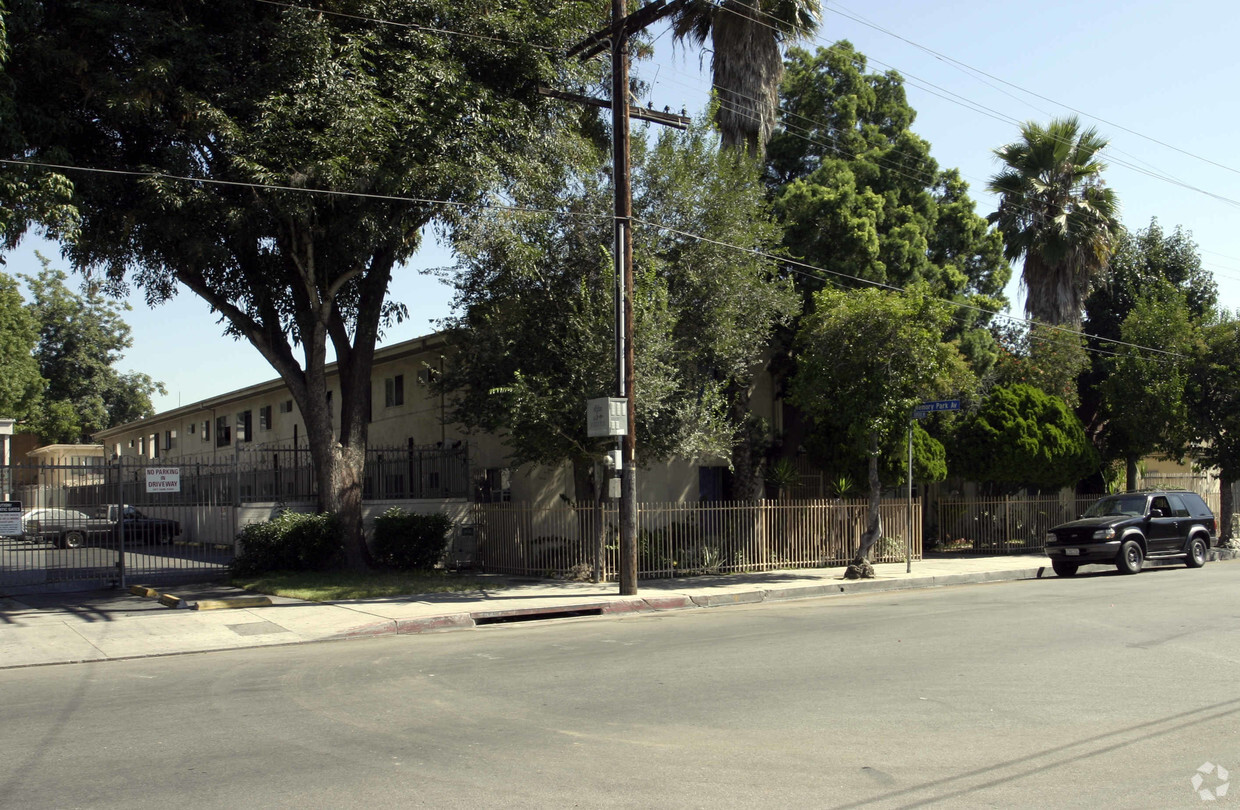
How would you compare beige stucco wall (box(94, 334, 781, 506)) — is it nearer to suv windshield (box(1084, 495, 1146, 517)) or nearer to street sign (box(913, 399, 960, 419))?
street sign (box(913, 399, 960, 419))

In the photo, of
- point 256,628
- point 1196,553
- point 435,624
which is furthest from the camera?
point 1196,553

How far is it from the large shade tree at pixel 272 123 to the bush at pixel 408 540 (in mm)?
3439

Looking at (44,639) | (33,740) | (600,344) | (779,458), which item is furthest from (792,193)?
(33,740)

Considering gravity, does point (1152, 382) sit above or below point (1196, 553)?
above

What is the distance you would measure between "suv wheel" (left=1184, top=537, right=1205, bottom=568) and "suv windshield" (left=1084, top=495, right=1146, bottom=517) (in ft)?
6.13

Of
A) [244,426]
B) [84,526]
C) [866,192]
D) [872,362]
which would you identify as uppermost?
[866,192]

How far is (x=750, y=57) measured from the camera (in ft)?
75.2

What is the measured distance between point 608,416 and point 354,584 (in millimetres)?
5749

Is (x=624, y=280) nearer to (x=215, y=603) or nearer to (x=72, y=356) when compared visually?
(x=215, y=603)

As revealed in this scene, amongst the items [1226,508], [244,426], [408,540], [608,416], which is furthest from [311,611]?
[1226,508]

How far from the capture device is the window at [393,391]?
2789 centimetres

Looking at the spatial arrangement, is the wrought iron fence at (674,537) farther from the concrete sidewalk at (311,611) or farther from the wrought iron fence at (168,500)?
the wrought iron fence at (168,500)

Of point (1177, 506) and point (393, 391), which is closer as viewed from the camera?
point (1177, 506)

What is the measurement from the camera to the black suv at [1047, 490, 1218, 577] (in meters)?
20.8
